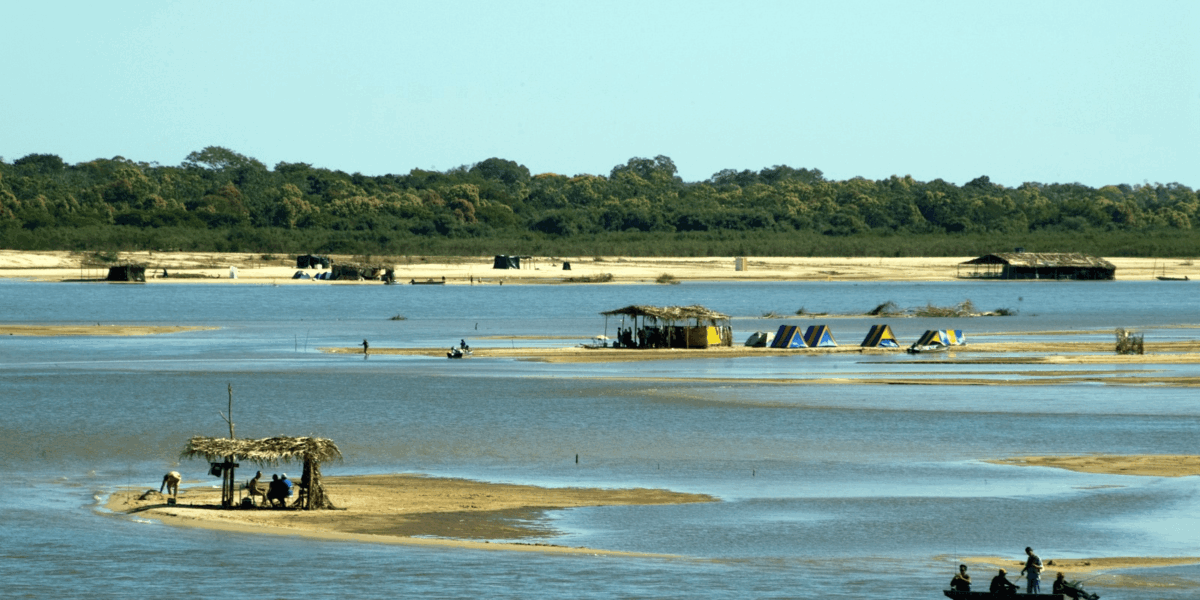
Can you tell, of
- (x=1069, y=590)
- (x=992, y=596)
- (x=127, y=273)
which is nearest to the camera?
(x=992, y=596)

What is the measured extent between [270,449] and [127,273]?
120 meters

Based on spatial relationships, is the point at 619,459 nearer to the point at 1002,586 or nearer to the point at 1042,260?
the point at 1002,586

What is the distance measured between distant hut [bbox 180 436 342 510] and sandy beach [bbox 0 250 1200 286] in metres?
116

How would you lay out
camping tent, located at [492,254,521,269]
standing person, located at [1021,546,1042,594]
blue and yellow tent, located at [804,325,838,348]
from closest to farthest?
standing person, located at [1021,546,1042,594] → blue and yellow tent, located at [804,325,838,348] → camping tent, located at [492,254,521,269]

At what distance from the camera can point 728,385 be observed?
170 feet

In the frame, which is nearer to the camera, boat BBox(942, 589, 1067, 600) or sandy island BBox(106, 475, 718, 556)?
boat BBox(942, 589, 1067, 600)

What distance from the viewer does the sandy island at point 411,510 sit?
85.9ft

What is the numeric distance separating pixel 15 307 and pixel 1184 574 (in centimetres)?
9280

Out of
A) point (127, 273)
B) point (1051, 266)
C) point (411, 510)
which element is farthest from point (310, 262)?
point (411, 510)

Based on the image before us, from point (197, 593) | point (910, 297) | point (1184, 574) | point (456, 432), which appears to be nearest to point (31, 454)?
point (456, 432)

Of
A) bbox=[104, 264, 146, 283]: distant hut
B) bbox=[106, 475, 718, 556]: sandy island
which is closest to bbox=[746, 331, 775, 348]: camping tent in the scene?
bbox=[106, 475, 718, 556]: sandy island

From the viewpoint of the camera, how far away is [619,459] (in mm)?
34969

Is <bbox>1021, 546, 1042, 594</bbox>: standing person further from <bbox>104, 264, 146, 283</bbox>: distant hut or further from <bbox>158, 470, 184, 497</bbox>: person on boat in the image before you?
<bbox>104, 264, 146, 283</bbox>: distant hut

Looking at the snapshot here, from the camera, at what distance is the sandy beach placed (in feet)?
491
